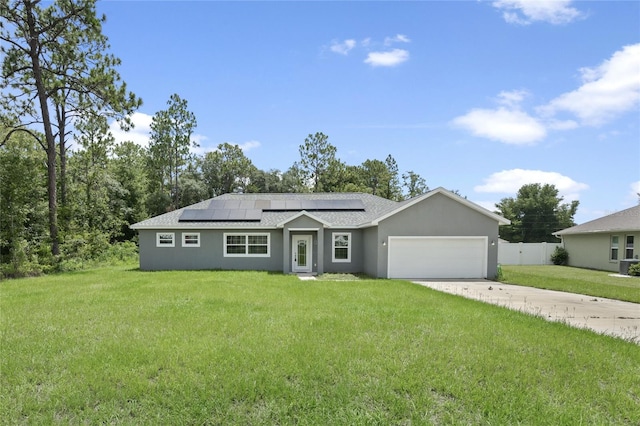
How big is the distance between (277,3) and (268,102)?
6.69 metres

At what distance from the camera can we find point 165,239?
17.7 metres

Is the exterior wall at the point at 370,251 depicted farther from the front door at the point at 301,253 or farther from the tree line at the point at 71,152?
the tree line at the point at 71,152

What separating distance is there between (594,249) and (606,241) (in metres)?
1.08

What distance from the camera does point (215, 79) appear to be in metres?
14.3

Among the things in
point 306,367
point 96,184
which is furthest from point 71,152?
point 306,367

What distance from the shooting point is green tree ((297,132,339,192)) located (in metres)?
37.2

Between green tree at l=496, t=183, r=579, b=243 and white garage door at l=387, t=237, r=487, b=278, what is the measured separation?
114 feet

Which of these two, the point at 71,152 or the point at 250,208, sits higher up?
the point at 71,152

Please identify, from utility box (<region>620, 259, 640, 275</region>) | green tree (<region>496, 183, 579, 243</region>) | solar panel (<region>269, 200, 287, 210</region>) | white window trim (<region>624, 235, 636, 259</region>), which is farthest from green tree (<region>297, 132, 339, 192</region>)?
green tree (<region>496, 183, 579, 243</region>)

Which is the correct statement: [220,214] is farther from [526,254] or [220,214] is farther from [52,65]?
[526,254]

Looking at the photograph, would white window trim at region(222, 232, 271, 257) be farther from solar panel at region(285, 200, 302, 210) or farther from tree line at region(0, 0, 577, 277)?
tree line at region(0, 0, 577, 277)

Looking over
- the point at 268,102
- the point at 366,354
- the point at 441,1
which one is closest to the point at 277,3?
the point at 441,1

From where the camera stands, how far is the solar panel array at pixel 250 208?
18.1 metres

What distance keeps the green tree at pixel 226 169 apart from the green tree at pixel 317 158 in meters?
7.08
